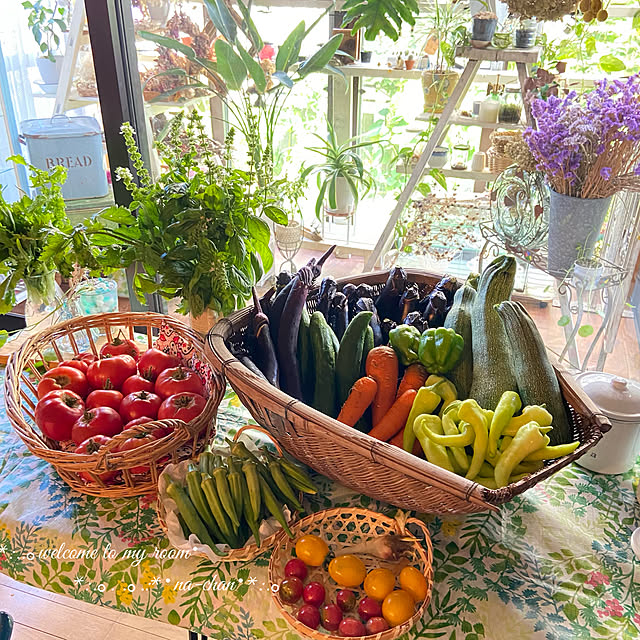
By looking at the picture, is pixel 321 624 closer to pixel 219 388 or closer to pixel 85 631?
pixel 219 388

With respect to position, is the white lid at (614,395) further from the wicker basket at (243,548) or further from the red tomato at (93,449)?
the red tomato at (93,449)

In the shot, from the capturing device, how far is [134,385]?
3.46 feet

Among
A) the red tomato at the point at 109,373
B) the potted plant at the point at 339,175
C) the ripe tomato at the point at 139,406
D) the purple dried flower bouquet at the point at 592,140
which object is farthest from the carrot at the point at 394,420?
the potted plant at the point at 339,175

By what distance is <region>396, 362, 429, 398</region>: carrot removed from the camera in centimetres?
96

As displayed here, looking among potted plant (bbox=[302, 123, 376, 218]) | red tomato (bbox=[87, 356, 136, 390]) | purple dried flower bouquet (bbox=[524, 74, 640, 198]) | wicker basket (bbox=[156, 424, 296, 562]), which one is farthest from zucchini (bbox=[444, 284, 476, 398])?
potted plant (bbox=[302, 123, 376, 218])

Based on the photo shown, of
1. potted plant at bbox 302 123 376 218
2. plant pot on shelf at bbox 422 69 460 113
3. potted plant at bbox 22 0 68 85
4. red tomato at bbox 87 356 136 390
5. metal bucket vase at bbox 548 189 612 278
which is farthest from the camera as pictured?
potted plant at bbox 302 123 376 218

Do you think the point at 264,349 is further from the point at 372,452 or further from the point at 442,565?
the point at 442,565

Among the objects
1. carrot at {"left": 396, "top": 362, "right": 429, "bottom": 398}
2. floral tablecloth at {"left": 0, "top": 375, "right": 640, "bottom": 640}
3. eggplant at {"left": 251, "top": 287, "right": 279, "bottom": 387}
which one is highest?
eggplant at {"left": 251, "top": 287, "right": 279, "bottom": 387}

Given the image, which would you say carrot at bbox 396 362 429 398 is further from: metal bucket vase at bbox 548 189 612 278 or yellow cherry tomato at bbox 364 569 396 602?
metal bucket vase at bbox 548 189 612 278

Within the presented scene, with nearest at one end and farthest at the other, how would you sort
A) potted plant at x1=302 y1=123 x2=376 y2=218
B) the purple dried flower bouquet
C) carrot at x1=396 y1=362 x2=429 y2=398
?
1. carrot at x1=396 y1=362 x2=429 y2=398
2. the purple dried flower bouquet
3. potted plant at x1=302 y1=123 x2=376 y2=218

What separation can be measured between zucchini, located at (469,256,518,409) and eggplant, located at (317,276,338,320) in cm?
26

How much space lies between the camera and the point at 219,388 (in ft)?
3.26

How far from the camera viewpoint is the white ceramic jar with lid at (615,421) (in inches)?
37.3

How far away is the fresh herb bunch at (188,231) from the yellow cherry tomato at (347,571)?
0.52 meters
